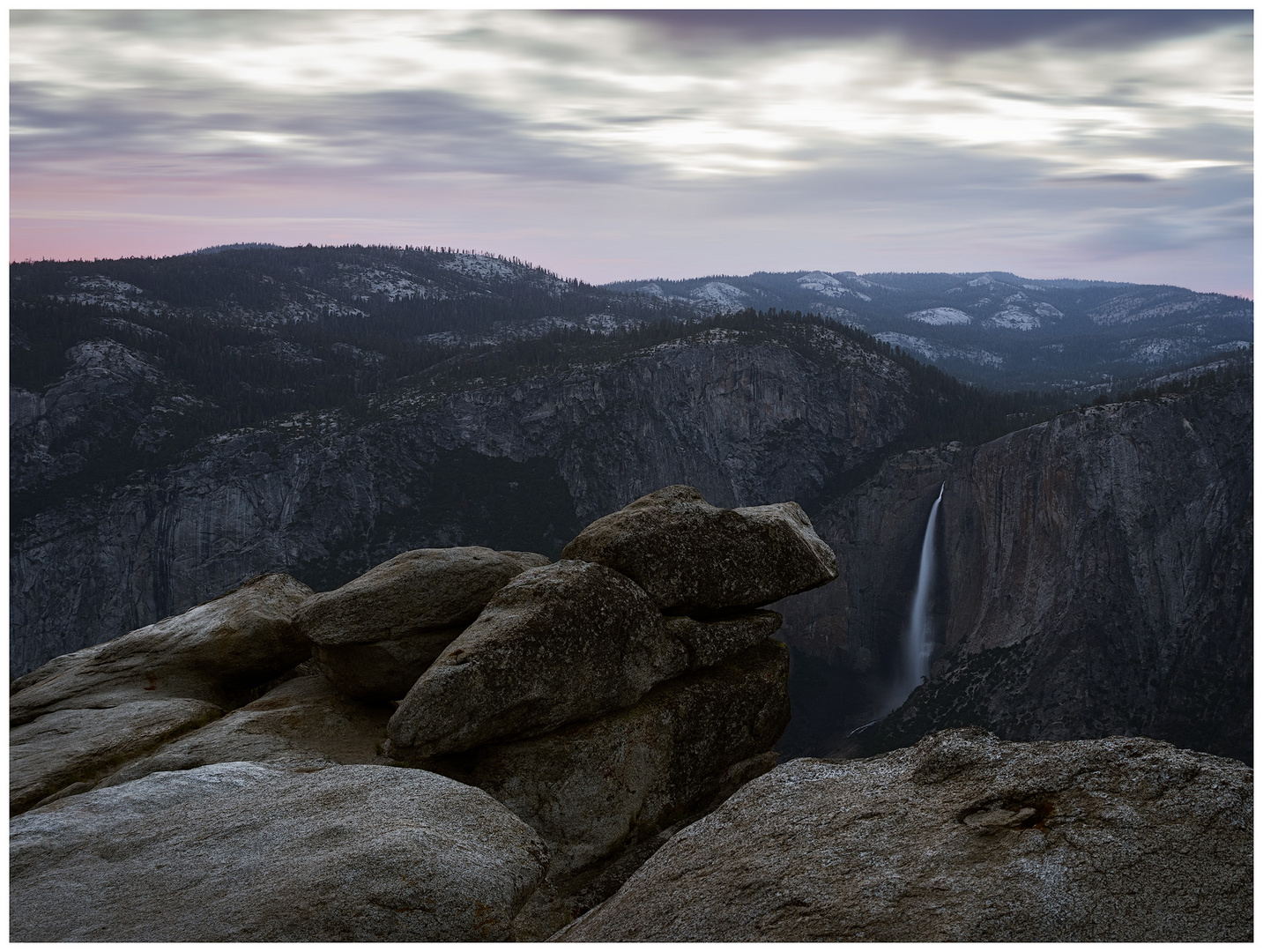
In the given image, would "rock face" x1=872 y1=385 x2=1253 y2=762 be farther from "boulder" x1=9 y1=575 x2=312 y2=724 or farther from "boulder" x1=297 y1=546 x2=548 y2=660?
"boulder" x1=9 y1=575 x2=312 y2=724

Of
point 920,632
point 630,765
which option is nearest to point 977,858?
point 630,765

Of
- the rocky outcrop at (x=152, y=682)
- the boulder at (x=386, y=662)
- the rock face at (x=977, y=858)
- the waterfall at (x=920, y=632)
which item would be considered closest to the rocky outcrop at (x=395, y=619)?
the boulder at (x=386, y=662)

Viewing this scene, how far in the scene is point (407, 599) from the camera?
21031 millimetres

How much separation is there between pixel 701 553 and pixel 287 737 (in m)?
10.6

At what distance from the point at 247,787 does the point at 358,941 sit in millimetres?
5927

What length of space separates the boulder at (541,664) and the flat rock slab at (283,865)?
2283 millimetres

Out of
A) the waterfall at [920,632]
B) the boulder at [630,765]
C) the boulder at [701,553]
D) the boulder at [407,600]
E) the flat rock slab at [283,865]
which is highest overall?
the boulder at [701,553]

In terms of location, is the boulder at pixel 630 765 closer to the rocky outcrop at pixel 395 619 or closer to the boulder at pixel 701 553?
the boulder at pixel 701 553

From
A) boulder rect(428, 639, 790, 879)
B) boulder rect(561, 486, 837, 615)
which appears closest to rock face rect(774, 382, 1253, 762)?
boulder rect(561, 486, 837, 615)

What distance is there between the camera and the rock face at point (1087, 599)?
123m

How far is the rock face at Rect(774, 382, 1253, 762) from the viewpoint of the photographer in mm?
123000

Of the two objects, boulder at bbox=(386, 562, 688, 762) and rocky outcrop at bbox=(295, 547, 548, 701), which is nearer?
boulder at bbox=(386, 562, 688, 762)

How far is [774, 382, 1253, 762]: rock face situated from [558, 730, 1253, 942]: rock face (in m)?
117

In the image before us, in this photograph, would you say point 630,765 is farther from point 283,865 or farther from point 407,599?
point 283,865
